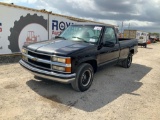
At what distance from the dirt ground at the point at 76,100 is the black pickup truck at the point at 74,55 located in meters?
0.49

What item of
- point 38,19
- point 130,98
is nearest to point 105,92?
point 130,98

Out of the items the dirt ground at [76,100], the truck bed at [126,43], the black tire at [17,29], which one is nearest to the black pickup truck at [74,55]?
the dirt ground at [76,100]

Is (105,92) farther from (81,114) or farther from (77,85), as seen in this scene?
(81,114)

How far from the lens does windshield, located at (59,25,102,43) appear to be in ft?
17.7

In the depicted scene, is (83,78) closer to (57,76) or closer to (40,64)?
(57,76)

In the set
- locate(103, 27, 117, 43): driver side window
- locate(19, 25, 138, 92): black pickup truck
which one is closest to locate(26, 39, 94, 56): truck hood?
locate(19, 25, 138, 92): black pickup truck

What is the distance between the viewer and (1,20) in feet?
27.0

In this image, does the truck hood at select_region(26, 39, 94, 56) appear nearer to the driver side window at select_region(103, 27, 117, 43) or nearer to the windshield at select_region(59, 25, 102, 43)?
Answer: the windshield at select_region(59, 25, 102, 43)

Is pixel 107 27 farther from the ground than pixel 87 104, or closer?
farther from the ground

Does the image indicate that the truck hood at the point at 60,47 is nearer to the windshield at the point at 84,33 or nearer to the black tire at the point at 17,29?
the windshield at the point at 84,33

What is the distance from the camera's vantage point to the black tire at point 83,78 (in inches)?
182

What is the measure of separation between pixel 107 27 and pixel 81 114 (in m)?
3.39

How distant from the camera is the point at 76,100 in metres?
4.44

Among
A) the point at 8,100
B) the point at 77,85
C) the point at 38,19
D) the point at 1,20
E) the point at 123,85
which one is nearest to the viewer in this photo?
the point at 8,100
